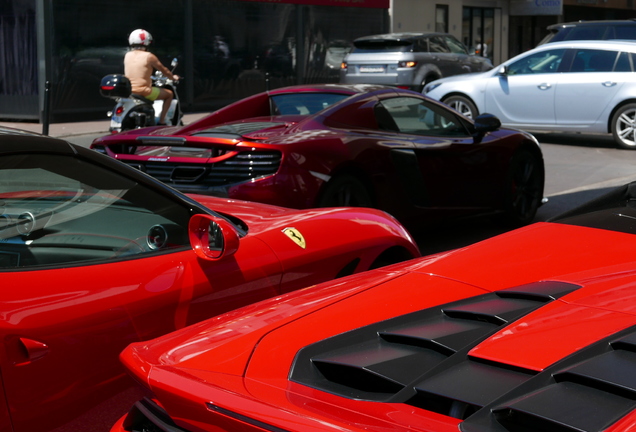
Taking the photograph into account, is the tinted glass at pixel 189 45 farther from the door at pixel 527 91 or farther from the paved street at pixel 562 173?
the door at pixel 527 91

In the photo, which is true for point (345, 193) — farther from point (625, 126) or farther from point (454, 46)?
point (454, 46)

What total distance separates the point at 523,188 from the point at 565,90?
6.40 m

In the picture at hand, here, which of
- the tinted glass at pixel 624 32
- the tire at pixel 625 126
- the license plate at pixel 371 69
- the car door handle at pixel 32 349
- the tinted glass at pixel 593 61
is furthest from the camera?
the license plate at pixel 371 69

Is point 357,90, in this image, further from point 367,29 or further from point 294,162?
point 367,29

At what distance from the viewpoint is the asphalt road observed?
7.77 metres

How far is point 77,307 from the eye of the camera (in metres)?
2.74

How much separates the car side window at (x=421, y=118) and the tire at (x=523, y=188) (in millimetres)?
709

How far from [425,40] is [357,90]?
41.9 ft

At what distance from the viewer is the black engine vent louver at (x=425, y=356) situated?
6.07 ft

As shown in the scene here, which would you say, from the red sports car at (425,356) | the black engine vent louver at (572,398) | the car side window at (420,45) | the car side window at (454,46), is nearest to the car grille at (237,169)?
the red sports car at (425,356)

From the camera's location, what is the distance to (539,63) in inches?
570

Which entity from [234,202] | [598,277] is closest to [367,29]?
[234,202]

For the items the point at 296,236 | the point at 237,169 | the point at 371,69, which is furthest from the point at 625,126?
the point at 296,236

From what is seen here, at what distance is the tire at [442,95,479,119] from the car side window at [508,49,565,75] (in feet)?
2.73
